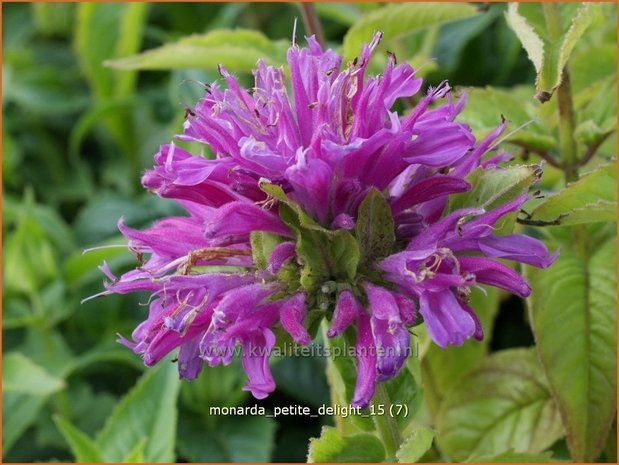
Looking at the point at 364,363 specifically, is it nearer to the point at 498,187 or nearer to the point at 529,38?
the point at 498,187

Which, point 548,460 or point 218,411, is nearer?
point 548,460

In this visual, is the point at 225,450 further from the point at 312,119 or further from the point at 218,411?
the point at 312,119

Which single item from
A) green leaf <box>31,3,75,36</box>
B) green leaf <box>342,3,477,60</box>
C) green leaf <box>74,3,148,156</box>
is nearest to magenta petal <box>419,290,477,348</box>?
green leaf <box>342,3,477,60</box>

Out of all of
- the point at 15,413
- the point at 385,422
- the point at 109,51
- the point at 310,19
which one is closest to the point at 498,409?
the point at 385,422

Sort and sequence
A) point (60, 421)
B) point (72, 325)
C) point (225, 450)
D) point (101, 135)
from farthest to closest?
point (101, 135), point (72, 325), point (225, 450), point (60, 421)

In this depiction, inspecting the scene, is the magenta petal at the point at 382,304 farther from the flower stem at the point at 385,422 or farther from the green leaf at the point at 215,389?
the green leaf at the point at 215,389

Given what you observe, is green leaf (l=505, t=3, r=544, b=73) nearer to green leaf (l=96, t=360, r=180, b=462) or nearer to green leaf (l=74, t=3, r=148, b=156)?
green leaf (l=96, t=360, r=180, b=462)

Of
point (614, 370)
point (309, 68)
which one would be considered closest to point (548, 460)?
point (614, 370)
